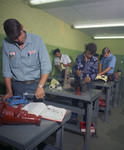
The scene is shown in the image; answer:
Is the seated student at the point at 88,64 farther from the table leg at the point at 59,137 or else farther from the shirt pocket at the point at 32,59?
the table leg at the point at 59,137

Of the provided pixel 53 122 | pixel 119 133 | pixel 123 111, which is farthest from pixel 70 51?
pixel 53 122

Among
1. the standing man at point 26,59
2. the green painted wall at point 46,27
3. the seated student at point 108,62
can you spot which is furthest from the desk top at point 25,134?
the seated student at point 108,62

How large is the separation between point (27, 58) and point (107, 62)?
9.42ft

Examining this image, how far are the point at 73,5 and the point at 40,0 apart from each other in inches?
37.0

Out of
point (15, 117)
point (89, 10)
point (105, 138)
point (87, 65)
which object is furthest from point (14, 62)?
point (89, 10)

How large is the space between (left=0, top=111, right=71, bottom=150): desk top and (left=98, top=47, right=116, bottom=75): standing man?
9.46 feet

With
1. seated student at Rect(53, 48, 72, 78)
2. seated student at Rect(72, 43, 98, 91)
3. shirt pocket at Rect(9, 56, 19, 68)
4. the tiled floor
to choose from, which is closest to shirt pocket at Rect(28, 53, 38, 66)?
shirt pocket at Rect(9, 56, 19, 68)

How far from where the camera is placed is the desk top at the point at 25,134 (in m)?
0.81

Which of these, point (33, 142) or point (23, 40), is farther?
point (23, 40)

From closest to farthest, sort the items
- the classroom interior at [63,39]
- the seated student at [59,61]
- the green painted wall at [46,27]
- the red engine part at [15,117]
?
the red engine part at [15,117] < the classroom interior at [63,39] < the green painted wall at [46,27] < the seated student at [59,61]

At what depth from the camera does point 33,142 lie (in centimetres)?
86

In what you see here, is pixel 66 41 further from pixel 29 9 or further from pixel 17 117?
pixel 17 117

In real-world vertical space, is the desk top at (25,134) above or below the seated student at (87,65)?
below

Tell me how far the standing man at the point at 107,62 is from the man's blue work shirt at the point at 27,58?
7.89ft
